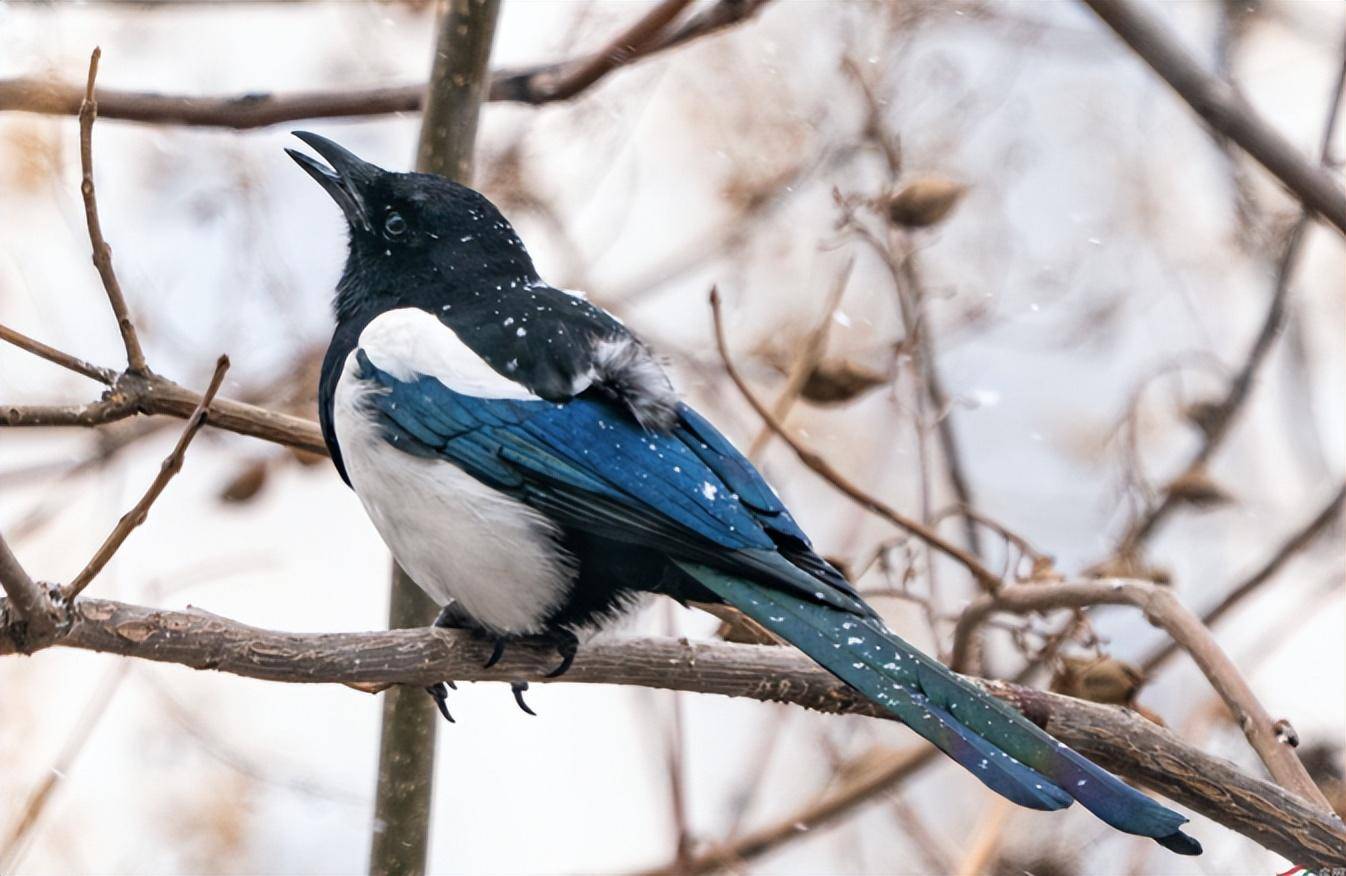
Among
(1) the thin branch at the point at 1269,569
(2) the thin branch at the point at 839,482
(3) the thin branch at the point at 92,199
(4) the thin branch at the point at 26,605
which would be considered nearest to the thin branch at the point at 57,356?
(3) the thin branch at the point at 92,199

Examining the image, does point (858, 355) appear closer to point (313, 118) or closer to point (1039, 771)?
point (313, 118)

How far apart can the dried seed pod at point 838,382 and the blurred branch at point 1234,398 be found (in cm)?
58

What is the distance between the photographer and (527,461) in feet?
6.46

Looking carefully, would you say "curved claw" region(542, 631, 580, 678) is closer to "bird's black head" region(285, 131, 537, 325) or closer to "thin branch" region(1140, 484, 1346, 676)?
Answer: "bird's black head" region(285, 131, 537, 325)

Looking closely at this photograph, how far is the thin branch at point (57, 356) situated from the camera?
1796mm

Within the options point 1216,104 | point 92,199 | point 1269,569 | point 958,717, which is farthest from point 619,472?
point 1269,569

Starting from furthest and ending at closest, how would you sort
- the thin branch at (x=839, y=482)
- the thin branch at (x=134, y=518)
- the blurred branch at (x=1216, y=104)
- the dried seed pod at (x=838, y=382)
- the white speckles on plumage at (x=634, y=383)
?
the dried seed pod at (x=838, y=382), the thin branch at (x=839, y=482), the white speckles on plumage at (x=634, y=383), the blurred branch at (x=1216, y=104), the thin branch at (x=134, y=518)

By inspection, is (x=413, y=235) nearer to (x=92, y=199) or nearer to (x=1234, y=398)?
(x=92, y=199)

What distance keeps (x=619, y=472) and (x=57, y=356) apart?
2.32 ft

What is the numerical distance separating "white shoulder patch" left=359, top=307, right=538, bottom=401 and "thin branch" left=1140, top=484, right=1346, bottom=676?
1.35 metres

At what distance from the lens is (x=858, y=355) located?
9.64 ft

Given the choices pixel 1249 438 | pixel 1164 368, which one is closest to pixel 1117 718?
pixel 1164 368

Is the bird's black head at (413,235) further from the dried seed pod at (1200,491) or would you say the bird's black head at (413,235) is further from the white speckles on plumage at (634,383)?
the dried seed pod at (1200,491)

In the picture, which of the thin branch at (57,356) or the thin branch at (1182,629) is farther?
the thin branch at (1182,629)
